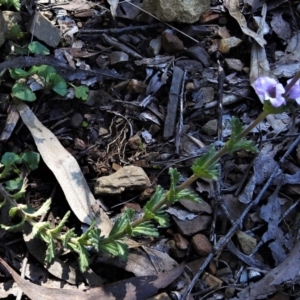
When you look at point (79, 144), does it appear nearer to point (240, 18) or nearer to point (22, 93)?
point (22, 93)

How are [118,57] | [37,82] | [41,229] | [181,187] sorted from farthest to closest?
1. [118,57]
2. [37,82]
3. [41,229]
4. [181,187]

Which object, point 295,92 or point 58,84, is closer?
point 295,92

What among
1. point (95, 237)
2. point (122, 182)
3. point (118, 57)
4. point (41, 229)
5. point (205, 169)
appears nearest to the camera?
point (205, 169)

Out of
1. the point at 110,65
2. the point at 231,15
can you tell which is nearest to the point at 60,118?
the point at 110,65

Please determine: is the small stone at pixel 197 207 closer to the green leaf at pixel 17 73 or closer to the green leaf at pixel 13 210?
the green leaf at pixel 13 210

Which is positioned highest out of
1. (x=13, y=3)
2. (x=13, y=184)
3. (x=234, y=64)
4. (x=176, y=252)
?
(x=13, y=3)

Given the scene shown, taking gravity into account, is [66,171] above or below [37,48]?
below

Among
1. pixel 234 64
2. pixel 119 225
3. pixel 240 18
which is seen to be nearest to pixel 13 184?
pixel 119 225

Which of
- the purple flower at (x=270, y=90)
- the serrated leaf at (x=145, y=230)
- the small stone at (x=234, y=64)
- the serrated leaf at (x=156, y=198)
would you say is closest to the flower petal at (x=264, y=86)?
the purple flower at (x=270, y=90)

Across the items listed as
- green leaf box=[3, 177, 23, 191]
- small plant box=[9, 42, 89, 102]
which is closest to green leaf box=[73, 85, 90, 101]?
small plant box=[9, 42, 89, 102]
